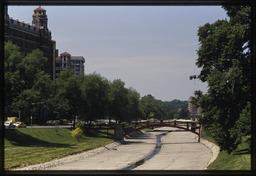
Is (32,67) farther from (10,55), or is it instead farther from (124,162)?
(124,162)

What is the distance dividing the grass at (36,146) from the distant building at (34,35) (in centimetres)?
5594

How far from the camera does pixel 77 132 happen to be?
81625 millimetres

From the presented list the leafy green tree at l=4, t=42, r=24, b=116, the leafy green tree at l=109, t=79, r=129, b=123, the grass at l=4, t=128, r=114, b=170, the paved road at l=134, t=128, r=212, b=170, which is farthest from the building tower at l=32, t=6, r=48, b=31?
the paved road at l=134, t=128, r=212, b=170

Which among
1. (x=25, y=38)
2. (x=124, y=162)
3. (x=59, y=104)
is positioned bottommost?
(x=124, y=162)

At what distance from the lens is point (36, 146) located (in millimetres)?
63000

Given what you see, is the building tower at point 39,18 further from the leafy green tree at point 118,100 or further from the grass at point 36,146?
the grass at point 36,146

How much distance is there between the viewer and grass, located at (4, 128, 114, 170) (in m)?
49.1

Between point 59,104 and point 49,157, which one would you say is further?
point 59,104

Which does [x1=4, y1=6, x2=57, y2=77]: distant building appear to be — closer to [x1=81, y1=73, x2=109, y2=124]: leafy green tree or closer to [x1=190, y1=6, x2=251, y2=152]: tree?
[x1=81, y1=73, x2=109, y2=124]: leafy green tree

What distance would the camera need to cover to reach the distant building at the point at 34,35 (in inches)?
5034

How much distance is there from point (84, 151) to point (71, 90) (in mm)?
26950

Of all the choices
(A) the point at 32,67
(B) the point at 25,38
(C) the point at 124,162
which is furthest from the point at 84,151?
(B) the point at 25,38

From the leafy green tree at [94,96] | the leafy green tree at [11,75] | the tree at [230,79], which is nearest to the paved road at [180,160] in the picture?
the tree at [230,79]

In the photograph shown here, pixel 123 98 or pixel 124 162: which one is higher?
pixel 123 98
